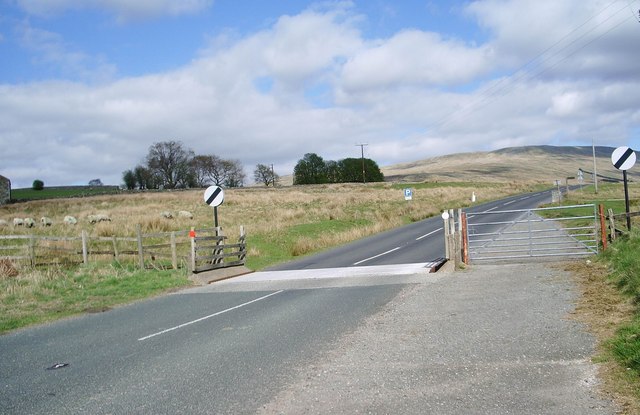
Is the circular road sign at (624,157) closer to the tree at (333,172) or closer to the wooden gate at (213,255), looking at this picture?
the wooden gate at (213,255)

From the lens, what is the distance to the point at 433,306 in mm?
11234

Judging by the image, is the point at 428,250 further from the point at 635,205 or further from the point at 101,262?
the point at 635,205

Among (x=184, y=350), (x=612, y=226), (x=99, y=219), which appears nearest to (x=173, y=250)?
(x=184, y=350)

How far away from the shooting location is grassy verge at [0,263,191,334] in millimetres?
13031

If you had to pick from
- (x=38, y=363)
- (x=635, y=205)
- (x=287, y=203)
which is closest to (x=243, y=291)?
(x=38, y=363)

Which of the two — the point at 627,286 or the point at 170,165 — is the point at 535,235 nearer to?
the point at 627,286

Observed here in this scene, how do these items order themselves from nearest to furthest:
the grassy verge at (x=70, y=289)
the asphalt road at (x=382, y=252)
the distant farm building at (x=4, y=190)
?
the grassy verge at (x=70, y=289) < the asphalt road at (x=382, y=252) < the distant farm building at (x=4, y=190)

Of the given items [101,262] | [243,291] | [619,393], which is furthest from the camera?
[101,262]

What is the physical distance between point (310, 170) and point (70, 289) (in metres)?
114

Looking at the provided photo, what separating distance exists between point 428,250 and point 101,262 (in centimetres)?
1280

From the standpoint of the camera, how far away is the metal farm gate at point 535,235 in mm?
17516

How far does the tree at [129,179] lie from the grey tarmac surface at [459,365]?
126694 mm

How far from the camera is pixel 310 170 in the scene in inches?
5113

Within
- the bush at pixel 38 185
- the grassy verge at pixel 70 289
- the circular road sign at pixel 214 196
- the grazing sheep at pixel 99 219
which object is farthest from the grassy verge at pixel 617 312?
the bush at pixel 38 185
